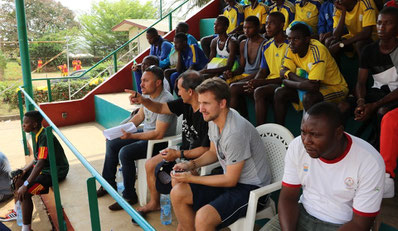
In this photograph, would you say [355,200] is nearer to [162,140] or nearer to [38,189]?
[162,140]

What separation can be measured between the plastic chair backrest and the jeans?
120 centimetres

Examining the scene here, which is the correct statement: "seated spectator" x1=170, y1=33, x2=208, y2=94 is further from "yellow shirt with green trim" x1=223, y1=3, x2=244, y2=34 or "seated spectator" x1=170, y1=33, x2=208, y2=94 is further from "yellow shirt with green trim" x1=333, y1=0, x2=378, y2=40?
"yellow shirt with green trim" x1=333, y1=0, x2=378, y2=40

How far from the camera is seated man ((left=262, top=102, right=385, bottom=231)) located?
5.50 feet

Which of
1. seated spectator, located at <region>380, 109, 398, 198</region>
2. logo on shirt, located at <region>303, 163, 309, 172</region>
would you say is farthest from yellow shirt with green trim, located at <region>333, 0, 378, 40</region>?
logo on shirt, located at <region>303, 163, 309, 172</region>

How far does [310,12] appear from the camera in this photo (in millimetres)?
4281

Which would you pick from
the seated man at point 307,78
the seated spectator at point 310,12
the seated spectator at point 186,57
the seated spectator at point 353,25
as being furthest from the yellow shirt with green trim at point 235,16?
the seated man at point 307,78

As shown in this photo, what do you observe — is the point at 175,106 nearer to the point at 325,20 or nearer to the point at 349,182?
the point at 349,182

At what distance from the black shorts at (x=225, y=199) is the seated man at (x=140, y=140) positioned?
1.15 meters

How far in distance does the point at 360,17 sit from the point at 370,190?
2303 millimetres

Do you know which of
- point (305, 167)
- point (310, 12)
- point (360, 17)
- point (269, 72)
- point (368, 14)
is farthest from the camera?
point (310, 12)

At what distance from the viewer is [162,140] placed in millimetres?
3410

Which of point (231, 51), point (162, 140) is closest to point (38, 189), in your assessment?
point (162, 140)

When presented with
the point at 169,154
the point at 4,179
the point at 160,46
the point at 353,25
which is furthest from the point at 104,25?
the point at 169,154

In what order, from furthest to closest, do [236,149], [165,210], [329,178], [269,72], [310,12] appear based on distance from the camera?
A: [310,12] < [269,72] < [165,210] < [236,149] < [329,178]
